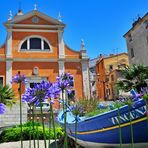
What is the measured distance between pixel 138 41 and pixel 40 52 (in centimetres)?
1220

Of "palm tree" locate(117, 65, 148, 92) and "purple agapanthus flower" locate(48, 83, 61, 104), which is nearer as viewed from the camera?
"purple agapanthus flower" locate(48, 83, 61, 104)

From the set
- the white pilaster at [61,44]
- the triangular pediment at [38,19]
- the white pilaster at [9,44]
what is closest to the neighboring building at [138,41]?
the triangular pediment at [38,19]

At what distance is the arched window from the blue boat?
69.8 ft

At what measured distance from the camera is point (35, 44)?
29.3 meters

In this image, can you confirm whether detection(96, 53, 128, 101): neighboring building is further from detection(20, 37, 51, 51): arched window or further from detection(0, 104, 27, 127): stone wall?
detection(0, 104, 27, 127): stone wall

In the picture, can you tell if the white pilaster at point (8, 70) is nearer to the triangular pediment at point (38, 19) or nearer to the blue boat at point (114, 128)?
the triangular pediment at point (38, 19)

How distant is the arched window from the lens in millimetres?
28828

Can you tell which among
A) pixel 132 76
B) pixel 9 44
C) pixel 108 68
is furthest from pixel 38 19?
pixel 108 68

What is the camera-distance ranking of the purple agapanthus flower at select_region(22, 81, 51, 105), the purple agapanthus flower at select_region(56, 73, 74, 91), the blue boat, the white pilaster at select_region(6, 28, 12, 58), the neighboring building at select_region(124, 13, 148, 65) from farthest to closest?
the neighboring building at select_region(124, 13, 148, 65) < the white pilaster at select_region(6, 28, 12, 58) < the blue boat < the purple agapanthus flower at select_region(56, 73, 74, 91) < the purple agapanthus flower at select_region(22, 81, 51, 105)

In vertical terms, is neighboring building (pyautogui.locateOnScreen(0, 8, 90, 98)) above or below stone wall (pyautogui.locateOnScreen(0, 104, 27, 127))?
above

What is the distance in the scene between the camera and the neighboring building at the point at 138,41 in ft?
105

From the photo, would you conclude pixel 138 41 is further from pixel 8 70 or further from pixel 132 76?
pixel 132 76

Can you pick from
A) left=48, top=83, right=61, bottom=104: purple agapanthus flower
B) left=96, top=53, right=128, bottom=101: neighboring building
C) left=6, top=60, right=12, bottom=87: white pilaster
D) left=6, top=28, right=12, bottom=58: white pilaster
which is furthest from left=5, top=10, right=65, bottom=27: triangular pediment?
left=48, top=83, right=61, bottom=104: purple agapanthus flower

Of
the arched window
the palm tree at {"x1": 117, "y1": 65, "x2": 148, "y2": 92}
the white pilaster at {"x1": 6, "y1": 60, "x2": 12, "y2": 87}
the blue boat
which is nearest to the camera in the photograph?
the blue boat
